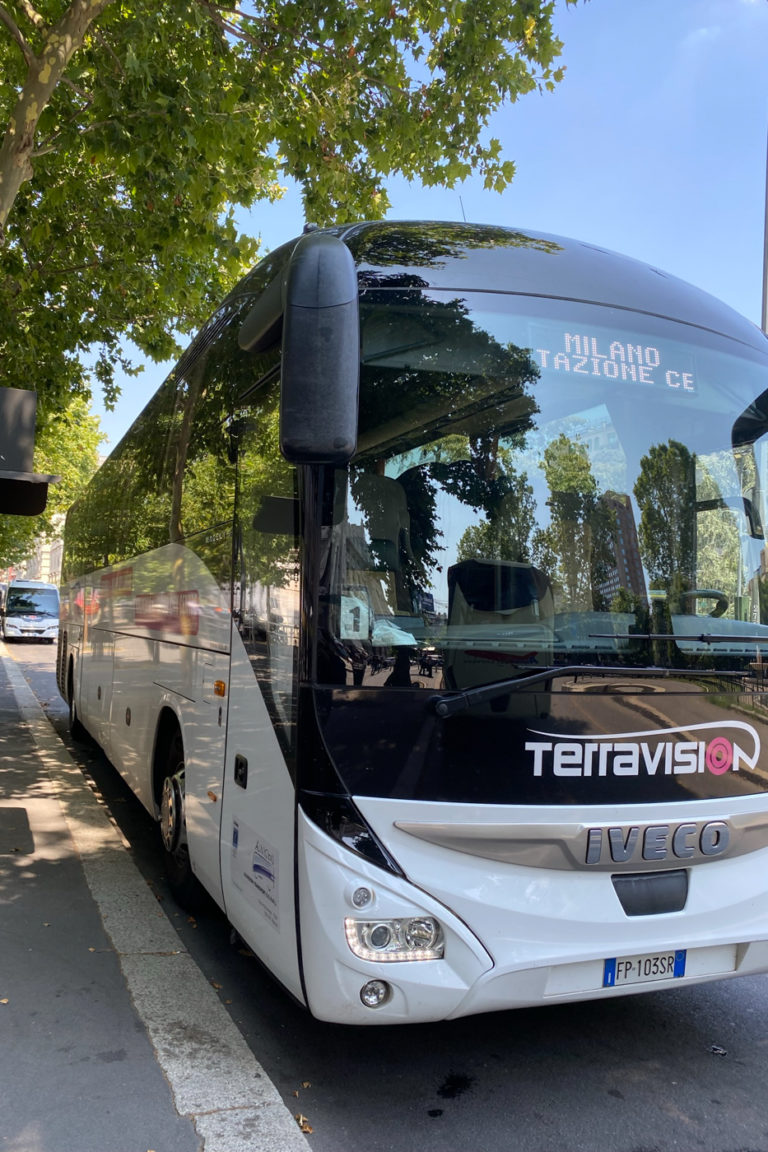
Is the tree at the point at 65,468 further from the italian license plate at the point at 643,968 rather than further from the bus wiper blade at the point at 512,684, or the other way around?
the italian license plate at the point at 643,968

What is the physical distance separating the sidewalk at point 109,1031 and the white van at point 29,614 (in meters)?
32.2

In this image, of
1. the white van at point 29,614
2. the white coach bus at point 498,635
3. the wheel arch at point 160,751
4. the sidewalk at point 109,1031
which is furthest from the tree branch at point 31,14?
the white van at point 29,614

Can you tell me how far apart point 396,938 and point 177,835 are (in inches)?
96.6

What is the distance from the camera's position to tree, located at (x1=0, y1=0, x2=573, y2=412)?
7.16 metres

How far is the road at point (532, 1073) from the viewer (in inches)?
120

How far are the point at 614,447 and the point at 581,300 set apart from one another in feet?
2.08

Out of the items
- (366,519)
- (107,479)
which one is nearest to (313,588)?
(366,519)

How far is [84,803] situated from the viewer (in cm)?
782

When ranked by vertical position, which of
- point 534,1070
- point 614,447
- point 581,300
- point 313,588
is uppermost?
point 581,300

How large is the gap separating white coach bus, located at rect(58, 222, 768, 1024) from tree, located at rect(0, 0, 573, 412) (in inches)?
180

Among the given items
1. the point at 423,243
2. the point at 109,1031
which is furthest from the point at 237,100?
the point at 109,1031

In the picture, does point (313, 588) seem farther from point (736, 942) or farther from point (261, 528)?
point (736, 942)

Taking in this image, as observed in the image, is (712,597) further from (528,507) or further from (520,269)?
(520,269)

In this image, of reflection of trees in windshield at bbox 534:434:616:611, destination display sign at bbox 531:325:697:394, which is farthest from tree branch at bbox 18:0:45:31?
reflection of trees in windshield at bbox 534:434:616:611
